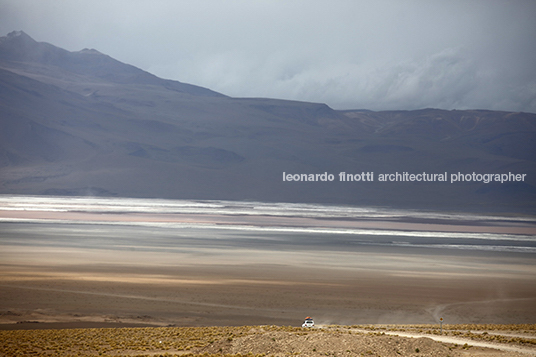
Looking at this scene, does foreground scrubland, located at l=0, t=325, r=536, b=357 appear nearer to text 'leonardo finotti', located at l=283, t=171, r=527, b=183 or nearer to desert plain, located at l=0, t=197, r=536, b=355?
desert plain, located at l=0, t=197, r=536, b=355

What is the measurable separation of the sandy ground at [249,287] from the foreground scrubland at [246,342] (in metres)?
2.42

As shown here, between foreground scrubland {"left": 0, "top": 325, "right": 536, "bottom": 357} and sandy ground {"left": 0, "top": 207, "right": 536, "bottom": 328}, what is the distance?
242cm

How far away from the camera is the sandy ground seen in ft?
76.1

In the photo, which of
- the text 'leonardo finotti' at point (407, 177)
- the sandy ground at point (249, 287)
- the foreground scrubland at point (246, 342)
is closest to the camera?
the foreground scrubland at point (246, 342)

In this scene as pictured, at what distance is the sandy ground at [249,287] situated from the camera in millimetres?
23195

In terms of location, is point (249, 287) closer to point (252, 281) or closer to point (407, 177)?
point (252, 281)

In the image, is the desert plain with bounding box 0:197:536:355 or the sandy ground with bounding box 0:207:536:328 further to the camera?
the sandy ground with bounding box 0:207:536:328

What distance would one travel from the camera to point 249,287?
1104 inches

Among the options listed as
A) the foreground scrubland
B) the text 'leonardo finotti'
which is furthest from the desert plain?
the text 'leonardo finotti'

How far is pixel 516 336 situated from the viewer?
1938 cm

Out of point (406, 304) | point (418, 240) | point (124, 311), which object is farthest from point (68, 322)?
point (418, 240)

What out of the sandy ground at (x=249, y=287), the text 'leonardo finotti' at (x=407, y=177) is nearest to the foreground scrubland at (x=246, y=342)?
the sandy ground at (x=249, y=287)

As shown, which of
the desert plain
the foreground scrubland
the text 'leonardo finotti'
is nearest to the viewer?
the foreground scrubland

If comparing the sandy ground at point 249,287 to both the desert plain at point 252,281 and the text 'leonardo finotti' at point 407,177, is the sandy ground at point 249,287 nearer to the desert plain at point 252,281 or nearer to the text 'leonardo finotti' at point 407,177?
the desert plain at point 252,281
